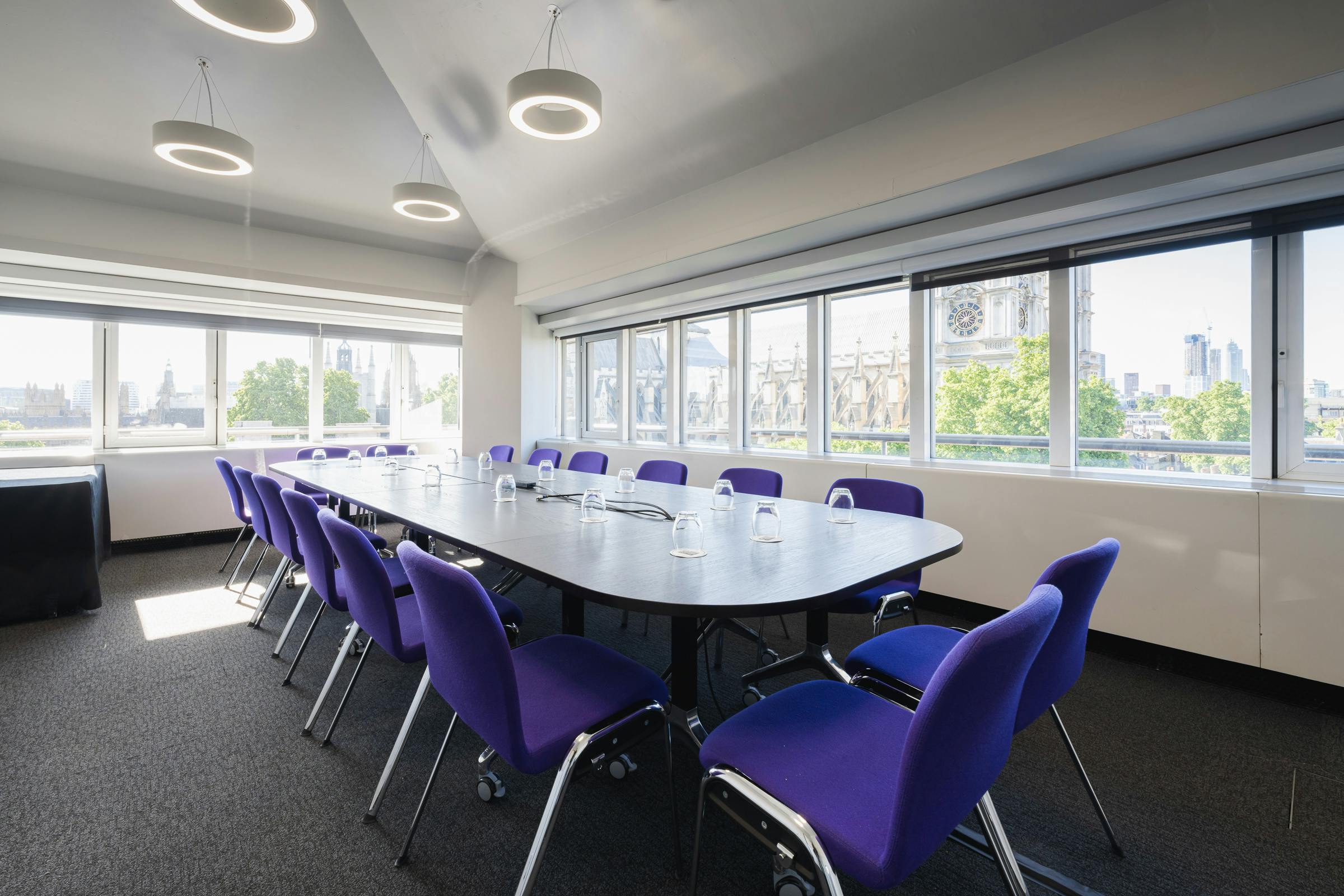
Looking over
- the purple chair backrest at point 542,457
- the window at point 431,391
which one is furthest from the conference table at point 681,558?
the window at point 431,391

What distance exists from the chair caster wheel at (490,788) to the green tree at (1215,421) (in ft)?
13.1

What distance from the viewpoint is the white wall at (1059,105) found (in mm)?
2205

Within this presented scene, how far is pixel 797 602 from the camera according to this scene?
4.41ft

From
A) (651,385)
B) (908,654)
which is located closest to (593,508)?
(908,654)

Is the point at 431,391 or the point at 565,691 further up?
the point at 431,391

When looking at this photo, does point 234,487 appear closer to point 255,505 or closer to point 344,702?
point 255,505

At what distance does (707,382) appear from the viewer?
6.15 metres

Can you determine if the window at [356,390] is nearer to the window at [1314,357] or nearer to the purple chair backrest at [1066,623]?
the purple chair backrest at [1066,623]

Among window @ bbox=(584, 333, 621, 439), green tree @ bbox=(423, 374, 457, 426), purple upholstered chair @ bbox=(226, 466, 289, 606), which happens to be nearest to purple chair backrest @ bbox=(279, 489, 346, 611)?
purple upholstered chair @ bbox=(226, 466, 289, 606)

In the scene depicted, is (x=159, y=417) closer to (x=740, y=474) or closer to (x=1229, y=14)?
(x=740, y=474)

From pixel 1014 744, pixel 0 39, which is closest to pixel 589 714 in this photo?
pixel 1014 744

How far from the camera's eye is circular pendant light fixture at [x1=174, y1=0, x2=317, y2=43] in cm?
238

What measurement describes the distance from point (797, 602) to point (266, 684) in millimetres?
2791

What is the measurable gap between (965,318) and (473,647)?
4.13m
